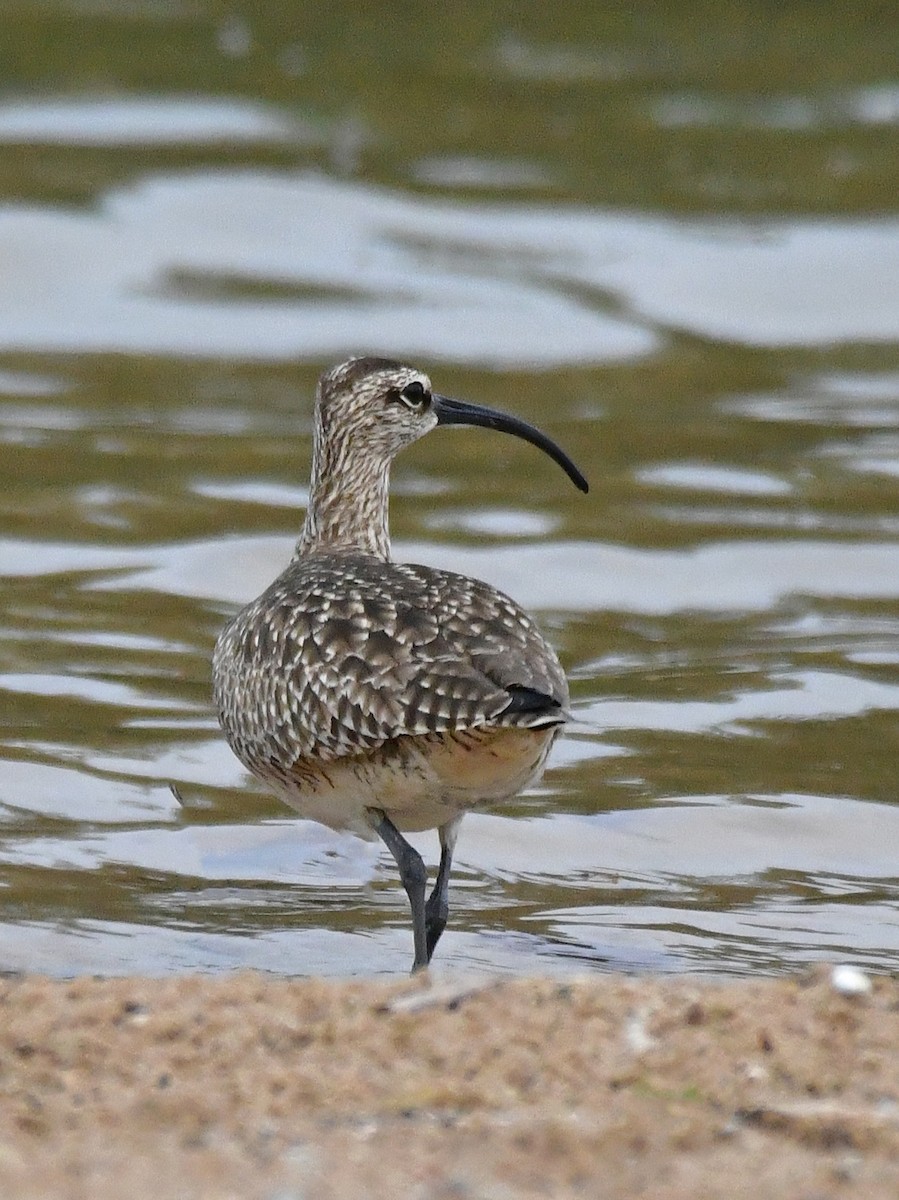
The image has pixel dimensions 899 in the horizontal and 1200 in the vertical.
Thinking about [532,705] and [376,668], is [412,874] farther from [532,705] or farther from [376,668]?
[532,705]

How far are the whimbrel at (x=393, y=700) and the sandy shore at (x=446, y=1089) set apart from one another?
119 centimetres

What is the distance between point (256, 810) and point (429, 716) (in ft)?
8.31

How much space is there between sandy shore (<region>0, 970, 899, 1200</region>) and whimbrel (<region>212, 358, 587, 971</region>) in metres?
1.19

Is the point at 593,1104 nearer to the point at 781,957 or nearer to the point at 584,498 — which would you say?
the point at 781,957

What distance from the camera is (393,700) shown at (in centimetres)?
652

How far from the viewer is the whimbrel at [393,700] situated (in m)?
6.46

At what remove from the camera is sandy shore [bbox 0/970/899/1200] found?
13.7 feet

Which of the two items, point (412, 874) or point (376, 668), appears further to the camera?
point (412, 874)

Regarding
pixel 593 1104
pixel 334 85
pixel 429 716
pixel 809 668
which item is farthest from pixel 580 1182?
pixel 334 85

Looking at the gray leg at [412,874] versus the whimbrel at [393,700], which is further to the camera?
the gray leg at [412,874]

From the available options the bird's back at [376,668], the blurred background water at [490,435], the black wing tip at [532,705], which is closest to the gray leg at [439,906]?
the blurred background water at [490,435]

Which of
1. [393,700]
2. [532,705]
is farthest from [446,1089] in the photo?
[393,700]

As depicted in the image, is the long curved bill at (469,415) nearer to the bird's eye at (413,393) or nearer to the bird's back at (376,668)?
the bird's eye at (413,393)

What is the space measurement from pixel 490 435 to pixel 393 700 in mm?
7822
